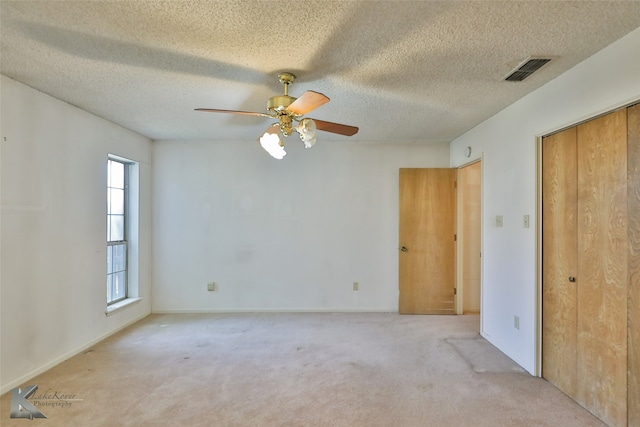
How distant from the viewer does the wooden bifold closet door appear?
6.40ft

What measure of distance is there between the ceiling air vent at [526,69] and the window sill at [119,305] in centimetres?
451

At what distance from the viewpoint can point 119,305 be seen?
12.3 ft

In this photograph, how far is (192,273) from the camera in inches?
174

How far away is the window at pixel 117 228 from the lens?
3.76m

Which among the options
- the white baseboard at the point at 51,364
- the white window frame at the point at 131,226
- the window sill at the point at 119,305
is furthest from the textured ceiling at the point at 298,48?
the white baseboard at the point at 51,364

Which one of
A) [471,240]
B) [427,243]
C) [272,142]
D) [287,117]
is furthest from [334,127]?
[471,240]

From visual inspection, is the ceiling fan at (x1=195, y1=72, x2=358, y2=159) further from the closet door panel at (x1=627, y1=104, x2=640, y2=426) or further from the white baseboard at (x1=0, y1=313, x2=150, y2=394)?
the white baseboard at (x1=0, y1=313, x2=150, y2=394)

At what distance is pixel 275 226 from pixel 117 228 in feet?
6.50

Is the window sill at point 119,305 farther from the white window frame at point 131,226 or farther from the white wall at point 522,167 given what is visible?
the white wall at point 522,167

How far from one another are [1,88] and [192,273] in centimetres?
279

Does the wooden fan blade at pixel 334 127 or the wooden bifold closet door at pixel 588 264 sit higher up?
the wooden fan blade at pixel 334 127

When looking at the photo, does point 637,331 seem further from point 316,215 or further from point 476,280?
point 316,215

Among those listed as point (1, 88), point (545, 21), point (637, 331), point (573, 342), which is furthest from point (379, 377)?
point (1, 88)

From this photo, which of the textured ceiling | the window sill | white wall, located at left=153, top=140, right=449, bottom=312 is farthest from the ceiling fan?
the window sill
